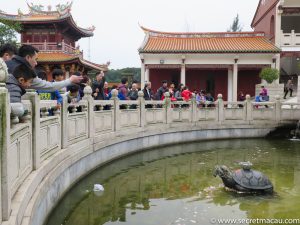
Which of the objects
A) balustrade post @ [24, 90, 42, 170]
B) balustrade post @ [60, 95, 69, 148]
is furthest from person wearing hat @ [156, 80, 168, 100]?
balustrade post @ [24, 90, 42, 170]

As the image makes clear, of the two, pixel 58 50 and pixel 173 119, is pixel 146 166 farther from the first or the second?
pixel 58 50

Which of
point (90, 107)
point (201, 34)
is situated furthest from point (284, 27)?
point (90, 107)

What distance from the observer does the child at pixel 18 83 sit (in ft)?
12.8

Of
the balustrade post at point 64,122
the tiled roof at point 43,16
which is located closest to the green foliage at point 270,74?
the tiled roof at point 43,16

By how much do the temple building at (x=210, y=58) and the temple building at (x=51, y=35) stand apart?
4788 millimetres

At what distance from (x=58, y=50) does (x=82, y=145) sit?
57.2 feet

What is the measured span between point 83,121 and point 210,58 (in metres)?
16.0

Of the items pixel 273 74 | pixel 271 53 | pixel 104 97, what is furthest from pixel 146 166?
pixel 271 53

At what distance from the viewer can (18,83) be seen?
4.13 meters

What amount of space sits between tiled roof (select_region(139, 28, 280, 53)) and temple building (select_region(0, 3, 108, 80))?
194 inches

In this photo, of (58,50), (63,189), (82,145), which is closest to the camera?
(63,189)

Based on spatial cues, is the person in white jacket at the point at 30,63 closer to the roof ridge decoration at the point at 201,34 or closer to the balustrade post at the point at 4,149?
the balustrade post at the point at 4,149

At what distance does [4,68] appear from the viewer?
10.8 feet

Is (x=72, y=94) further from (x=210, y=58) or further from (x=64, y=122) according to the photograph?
(x=210, y=58)
